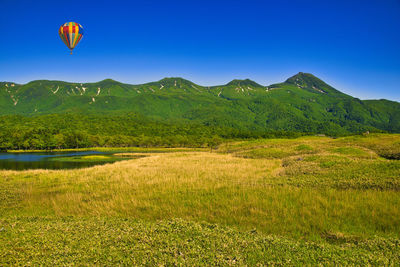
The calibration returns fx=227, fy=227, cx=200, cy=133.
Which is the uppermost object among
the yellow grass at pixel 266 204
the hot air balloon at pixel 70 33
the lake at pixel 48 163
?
the hot air balloon at pixel 70 33

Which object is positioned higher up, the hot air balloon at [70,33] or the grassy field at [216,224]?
the hot air balloon at [70,33]

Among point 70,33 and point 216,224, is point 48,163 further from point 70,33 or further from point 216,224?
point 216,224

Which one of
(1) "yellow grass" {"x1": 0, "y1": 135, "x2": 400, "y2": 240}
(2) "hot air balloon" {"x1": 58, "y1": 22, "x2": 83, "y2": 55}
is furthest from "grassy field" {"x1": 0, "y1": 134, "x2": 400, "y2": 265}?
(2) "hot air balloon" {"x1": 58, "y1": 22, "x2": 83, "y2": 55}

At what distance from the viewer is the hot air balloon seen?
196ft

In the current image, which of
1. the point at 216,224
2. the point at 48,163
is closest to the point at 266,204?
the point at 216,224

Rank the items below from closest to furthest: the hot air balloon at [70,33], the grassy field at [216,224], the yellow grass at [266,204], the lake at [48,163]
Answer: the grassy field at [216,224]
the yellow grass at [266,204]
the hot air balloon at [70,33]
the lake at [48,163]

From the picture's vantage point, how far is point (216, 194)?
14914mm

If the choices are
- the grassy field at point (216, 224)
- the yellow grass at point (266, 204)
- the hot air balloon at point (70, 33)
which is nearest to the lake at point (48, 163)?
the hot air balloon at point (70, 33)

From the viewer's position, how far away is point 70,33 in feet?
197

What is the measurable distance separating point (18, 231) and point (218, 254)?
26.5 ft

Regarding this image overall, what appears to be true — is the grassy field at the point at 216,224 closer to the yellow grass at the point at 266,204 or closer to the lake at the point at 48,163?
the yellow grass at the point at 266,204

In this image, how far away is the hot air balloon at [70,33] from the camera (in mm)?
59875

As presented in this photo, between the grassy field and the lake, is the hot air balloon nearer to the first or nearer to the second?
the lake

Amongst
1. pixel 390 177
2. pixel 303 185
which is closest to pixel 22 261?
pixel 303 185
